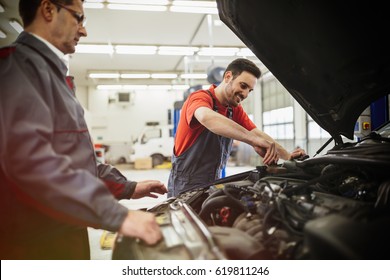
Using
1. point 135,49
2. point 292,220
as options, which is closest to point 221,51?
point 135,49

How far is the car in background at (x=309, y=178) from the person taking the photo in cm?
76

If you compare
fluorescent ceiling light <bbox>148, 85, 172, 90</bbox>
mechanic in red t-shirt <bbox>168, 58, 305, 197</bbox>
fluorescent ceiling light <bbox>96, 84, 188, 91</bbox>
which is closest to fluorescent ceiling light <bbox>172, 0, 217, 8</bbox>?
mechanic in red t-shirt <bbox>168, 58, 305, 197</bbox>

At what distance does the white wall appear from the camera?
11938mm

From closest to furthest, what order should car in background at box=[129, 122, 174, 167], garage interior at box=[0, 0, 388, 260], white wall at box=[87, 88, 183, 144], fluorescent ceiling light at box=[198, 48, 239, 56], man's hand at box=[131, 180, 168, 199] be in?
man's hand at box=[131, 180, 168, 199] → garage interior at box=[0, 0, 388, 260] → fluorescent ceiling light at box=[198, 48, 239, 56] → car in background at box=[129, 122, 174, 167] → white wall at box=[87, 88, 183, 144]

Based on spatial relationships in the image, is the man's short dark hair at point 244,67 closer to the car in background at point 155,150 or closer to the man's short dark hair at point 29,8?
the man's short dark hair at point 29,8

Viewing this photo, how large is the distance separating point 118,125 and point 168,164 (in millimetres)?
3648

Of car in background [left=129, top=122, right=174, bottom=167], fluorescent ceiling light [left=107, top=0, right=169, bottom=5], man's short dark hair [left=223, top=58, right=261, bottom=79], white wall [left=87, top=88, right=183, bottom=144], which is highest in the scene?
fluorescent ceiling light [left=107, top=0, right=169, bottom=5]

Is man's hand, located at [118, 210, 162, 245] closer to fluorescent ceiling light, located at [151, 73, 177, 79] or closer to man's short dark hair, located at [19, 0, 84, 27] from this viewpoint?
man's short dark hair, located at [19, 0, 84, 27]

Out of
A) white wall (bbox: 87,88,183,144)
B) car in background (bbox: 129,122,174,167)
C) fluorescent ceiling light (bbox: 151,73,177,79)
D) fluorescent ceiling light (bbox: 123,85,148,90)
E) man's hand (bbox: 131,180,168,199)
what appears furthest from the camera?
white wall (bbox: 87,88,183,144)

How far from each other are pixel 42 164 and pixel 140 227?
0.98ft

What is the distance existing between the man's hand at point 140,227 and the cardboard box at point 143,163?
29.7ft

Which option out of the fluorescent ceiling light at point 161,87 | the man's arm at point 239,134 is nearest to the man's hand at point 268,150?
the man's arm at point 239,134

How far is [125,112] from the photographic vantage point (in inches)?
479
